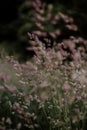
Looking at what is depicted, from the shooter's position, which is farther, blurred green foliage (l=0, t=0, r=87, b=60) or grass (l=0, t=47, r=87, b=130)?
blurred green foliage (l=0, t=0, r=87, b=60)

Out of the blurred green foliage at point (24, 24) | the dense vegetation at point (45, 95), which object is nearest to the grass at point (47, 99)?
the dense vegetation at point (45, 95)

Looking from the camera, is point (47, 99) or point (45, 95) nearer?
point (45, 95)

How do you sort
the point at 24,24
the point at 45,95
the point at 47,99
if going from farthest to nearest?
the point at 24,24, the point at 47,99, the point at 45,95

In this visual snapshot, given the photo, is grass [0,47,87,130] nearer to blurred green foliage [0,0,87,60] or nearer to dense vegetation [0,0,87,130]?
dense vegetation [0,0,87,130]

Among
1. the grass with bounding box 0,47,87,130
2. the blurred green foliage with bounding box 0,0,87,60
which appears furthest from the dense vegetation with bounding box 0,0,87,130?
the blurred green foliage with bounding box 0,0,87,60

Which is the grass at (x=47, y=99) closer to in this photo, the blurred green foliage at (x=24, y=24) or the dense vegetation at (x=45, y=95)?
the dense vegetation at (x=45, y=95)

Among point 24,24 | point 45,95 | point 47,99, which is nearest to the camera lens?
point 45,95

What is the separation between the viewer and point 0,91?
4.52 m

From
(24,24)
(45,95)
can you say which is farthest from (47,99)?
(24,24)

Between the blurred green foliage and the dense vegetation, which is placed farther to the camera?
the blurred green foliage

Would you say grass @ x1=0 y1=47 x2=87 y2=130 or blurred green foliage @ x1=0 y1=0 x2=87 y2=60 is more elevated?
blurred green foliage @ x1=0 y1=0 x2=87 y2=60

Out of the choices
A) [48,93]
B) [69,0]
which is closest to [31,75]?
[48,93]

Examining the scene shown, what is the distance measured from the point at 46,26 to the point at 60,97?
6.67m

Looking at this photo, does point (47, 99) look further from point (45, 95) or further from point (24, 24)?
point (24, 24)
